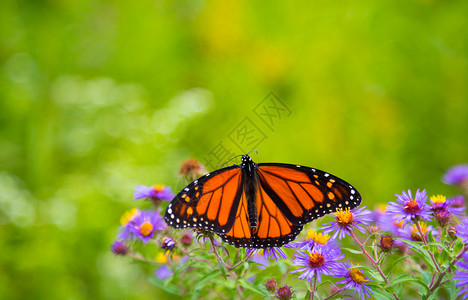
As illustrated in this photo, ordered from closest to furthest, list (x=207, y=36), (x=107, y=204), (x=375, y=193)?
(x=107, y=204) < (x=375, y=193) < (x=207, y=36)

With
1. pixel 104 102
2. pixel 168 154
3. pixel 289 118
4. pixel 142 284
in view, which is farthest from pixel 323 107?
pixel 142 284

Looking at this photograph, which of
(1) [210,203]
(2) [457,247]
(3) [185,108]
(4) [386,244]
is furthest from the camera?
(3) [185,108]

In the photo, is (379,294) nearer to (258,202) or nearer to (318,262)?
(318,262)

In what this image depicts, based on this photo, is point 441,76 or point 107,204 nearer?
point 107,204

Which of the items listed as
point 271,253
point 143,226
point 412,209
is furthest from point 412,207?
point 143,226

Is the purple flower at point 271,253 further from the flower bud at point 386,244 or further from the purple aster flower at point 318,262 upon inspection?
the flower bud at point 386,244

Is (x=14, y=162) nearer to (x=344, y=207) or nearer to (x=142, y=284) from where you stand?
(x=142, y=284)

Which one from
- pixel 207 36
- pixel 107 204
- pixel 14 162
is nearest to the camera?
pixel 107 204

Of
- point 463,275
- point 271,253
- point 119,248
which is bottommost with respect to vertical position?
point 119,248
